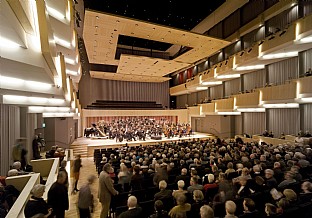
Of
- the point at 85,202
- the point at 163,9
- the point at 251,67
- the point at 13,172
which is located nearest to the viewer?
the point at 85,202

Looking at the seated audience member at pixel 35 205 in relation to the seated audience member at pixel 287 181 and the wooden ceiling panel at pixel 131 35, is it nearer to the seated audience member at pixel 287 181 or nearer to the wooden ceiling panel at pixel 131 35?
the seated audience member at pixel 287 181

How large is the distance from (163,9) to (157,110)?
11.2 metres

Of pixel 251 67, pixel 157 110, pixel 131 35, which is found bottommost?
pixel 157 110

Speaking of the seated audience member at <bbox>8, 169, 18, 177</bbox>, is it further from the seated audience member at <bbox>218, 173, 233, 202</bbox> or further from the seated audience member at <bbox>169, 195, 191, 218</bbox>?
the seated audience member at <bbox>218, 173, 233, 202</bbox>

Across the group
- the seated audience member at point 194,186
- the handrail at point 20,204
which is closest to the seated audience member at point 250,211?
the seated audience member at point 194,186

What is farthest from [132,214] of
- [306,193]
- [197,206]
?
[306,193]

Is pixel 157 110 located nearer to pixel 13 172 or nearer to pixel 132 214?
pixel 13 172

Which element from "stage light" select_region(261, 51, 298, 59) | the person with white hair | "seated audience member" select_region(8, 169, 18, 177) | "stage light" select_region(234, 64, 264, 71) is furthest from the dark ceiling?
the person with white hair

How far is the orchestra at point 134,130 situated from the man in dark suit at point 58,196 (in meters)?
11.4

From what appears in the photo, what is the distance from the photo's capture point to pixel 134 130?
18453mm

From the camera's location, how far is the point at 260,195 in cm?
408

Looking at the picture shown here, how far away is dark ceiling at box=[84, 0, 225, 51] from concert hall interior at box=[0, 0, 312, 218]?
0.10 meters

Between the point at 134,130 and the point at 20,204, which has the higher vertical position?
the point at 134,130

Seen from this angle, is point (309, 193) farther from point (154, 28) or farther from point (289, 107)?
point (289, 107)
